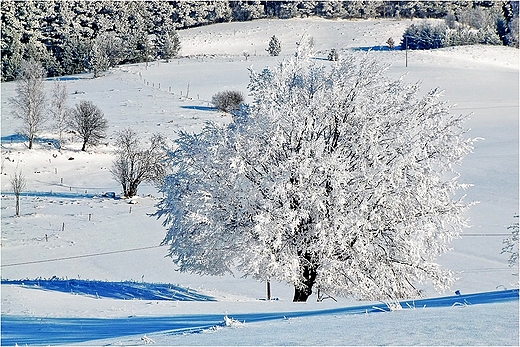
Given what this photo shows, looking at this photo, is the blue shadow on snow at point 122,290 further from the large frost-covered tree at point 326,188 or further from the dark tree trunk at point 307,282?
the dark tree trunk at point 307,282

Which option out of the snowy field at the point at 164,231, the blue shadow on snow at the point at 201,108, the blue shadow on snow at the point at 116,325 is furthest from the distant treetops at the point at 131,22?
the blue shadow on snow at the point at 116,325

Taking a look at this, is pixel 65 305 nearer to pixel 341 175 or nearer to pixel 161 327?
pixel 161 327

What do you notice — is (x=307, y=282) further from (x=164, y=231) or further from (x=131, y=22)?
(x=131, y=22)

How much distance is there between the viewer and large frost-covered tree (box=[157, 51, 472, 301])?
13750 millimetres

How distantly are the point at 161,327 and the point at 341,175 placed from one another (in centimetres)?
689

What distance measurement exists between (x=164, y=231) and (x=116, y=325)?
23.9 meters

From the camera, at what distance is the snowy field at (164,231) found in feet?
19.9

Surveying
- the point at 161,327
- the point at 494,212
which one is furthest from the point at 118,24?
the point at 161,327

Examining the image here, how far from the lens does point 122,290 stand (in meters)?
15.2

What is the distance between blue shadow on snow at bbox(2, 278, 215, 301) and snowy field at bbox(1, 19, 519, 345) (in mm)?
119

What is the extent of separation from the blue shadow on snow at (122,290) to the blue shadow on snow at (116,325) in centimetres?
502

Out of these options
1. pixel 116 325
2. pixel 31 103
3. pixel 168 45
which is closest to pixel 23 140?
pixel 31 103

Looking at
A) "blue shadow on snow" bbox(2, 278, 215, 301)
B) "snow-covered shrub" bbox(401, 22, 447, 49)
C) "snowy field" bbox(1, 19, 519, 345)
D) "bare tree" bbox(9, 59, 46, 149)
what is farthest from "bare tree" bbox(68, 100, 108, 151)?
"snow-covered shrub" bbox(401, 22, 447, 49)

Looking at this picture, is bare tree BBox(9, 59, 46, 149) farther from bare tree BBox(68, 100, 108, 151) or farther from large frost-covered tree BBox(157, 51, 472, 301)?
large frost-covered tree BBox(157, 51, 472, 301)
